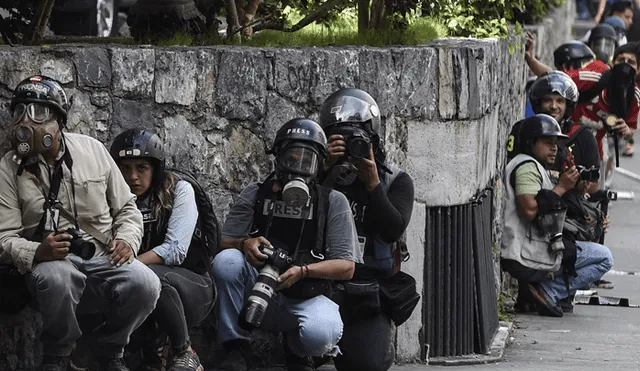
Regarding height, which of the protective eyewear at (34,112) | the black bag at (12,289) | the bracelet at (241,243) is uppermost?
the protective eyewear at (34,112)

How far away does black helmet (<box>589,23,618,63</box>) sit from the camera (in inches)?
575

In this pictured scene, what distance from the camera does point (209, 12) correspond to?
30.6 ft

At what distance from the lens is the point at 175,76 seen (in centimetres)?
770

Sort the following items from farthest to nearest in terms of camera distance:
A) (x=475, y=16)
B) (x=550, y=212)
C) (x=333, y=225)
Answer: (x=475, y=16) → (x=550, y=212) → (x=333, y=225)

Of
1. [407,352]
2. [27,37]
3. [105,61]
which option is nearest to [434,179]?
[407,352]

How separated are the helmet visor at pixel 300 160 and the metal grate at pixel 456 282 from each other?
4.15ft

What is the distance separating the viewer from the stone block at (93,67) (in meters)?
7.55

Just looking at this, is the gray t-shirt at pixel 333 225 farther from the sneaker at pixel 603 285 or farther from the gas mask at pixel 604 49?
the gas mask at pixel 604 49

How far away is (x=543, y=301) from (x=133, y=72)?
156 inches

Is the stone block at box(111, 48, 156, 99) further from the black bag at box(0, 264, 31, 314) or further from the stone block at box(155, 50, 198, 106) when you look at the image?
the black bag at box(0, 264, 31, 314)

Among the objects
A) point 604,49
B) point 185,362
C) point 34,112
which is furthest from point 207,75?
point 604,49

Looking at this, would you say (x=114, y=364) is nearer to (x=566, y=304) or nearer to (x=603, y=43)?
(x=566, y=304)

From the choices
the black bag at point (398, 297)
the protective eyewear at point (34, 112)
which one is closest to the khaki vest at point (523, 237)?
the black bag at point (398, 297)

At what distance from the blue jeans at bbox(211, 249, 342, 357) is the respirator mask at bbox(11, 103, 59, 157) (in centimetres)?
110
